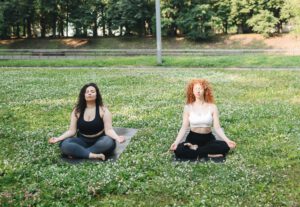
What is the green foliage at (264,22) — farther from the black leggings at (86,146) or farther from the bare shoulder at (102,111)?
the black leggings at (86,146)

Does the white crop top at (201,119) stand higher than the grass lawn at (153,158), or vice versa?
the white crop top at (201,119)

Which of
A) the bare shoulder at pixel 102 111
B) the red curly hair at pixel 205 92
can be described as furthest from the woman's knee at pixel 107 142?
the red curly hair at pixel 205 92

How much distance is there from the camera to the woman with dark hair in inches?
393

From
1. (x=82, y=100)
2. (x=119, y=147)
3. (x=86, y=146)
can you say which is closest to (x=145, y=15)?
(x=119, y=147)

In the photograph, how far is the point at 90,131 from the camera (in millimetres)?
10305

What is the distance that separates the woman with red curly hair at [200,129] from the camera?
981 cm

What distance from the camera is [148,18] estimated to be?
62.2 meters

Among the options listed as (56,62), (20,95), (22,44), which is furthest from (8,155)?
(22,44)

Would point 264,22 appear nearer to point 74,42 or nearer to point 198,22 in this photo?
point 198,22

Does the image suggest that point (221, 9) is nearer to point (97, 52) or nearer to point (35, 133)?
point (97, 52)

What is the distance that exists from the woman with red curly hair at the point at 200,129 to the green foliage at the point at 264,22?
48588 millimetres

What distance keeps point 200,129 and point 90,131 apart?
2531 mm

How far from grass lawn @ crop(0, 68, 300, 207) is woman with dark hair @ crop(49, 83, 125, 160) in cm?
39

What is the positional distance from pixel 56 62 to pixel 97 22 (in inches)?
1157
